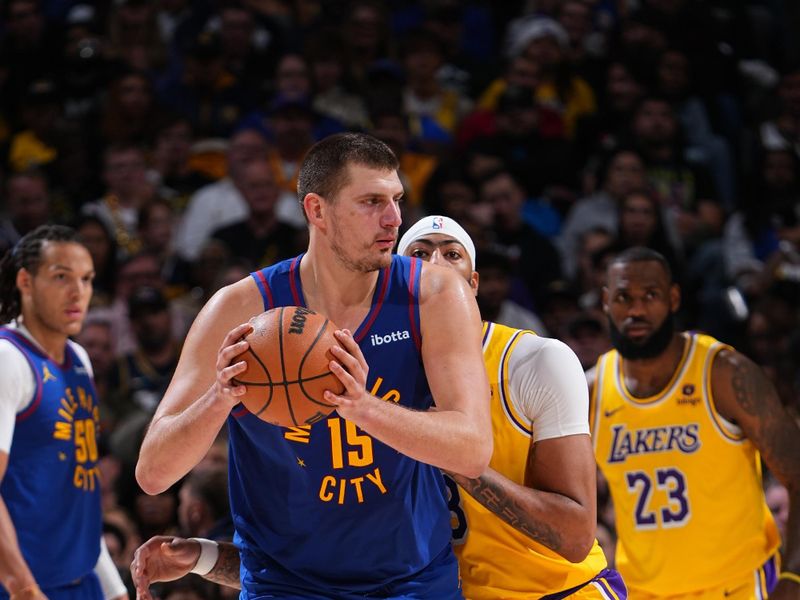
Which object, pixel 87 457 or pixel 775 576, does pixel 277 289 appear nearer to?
pixel 87 457

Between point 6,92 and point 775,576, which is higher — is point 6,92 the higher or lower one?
the higher one

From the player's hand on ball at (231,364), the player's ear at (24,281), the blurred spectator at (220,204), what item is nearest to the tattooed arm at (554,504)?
the player's hand on ball at (231,364)

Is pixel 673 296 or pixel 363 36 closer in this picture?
pixel 673 296

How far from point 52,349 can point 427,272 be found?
7.79ft

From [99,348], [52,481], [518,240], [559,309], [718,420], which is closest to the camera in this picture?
[52,481]

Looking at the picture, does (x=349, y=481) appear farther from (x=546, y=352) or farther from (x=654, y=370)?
(x=654, y=370)

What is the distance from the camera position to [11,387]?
5.11m

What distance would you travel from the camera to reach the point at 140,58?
10.9 meters

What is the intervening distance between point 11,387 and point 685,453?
2.82 meters

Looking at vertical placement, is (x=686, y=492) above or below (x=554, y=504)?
below

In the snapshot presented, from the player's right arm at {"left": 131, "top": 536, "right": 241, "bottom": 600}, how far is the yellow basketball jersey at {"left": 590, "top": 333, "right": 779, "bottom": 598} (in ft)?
6.49

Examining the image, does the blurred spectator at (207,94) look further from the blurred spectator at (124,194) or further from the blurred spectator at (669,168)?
the blurred spectator at (669,168)

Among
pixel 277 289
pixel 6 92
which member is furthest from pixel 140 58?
pixel 277 289

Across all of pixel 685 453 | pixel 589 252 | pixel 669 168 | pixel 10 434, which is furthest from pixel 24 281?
pixel 669 168
